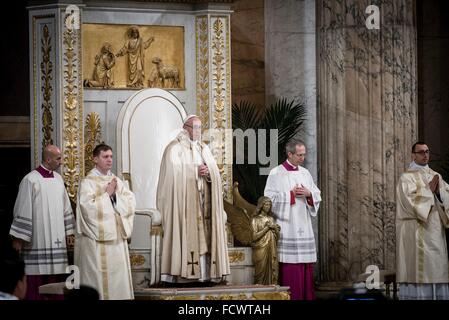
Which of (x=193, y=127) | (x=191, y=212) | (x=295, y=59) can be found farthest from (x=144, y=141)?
(x=295, y=59)

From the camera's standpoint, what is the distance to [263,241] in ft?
40.5

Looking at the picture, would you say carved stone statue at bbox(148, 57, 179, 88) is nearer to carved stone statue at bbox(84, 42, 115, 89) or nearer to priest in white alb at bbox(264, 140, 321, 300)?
carved stone statue at bbox(84, 42, 115, 89)

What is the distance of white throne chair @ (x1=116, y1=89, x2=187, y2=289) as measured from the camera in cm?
1239

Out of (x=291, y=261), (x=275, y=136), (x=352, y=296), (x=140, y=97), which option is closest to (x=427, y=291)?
(x=291, y=261)

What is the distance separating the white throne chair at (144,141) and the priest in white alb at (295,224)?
1119mm

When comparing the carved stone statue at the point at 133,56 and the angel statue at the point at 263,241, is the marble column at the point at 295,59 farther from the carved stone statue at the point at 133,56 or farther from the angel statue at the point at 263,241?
the carved stone statue at the point at 133,56

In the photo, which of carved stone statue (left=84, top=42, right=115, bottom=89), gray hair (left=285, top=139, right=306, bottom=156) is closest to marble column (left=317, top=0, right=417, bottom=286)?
gray hair (left=285, top=139, right=306, bottom=156)

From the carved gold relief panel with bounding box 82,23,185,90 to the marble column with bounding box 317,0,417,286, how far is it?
186 centimetres

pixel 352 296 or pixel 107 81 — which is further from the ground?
pixel 107 81

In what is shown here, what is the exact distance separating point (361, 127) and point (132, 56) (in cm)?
→ 271

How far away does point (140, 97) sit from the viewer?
12.5m

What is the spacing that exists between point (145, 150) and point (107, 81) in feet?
2.52
